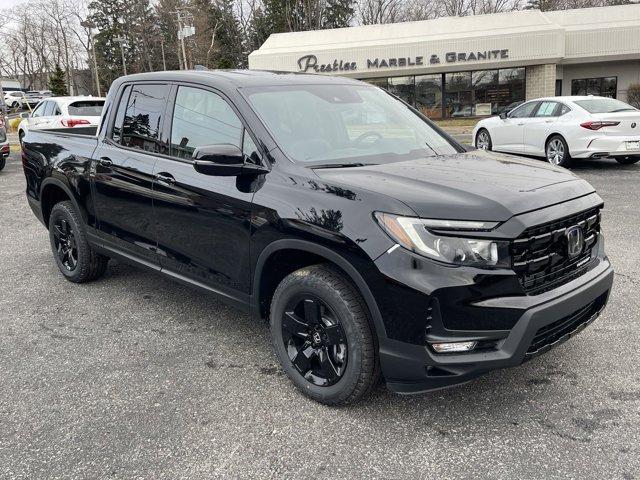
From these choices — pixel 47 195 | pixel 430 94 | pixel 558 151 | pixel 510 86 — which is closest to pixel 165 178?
pixel 47 195

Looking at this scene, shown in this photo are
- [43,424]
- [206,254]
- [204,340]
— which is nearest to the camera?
[43,424]

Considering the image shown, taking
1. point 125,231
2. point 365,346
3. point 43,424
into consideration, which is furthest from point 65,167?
point 365,346

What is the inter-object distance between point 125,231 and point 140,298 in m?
0.81

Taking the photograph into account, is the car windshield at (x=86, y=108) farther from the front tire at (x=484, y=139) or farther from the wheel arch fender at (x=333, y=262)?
the wheel arch fender at (x=333, y=262)

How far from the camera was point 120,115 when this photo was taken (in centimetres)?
452

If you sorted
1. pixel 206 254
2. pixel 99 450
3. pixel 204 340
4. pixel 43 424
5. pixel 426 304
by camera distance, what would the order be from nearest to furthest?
pixel 426 304 < pixel 99 450 < pixel 43 424 < pixel 206 254 < pixel 204 340

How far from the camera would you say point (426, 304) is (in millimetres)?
2549

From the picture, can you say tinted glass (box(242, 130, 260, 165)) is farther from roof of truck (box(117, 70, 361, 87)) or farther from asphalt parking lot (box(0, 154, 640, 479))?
asphalt parking lot (box(0, 154, 640, 479))

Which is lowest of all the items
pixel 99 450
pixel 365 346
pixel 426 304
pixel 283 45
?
pixel 99 450

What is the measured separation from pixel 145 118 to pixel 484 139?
11458 mm

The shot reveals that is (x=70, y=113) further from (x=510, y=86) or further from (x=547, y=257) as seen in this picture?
(x=510, y=86)

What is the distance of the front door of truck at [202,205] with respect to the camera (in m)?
3.38

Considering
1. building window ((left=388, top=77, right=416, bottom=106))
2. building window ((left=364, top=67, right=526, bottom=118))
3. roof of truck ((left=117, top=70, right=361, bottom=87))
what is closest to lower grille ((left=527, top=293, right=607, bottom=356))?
roof of truck ((left=117, top=70, right=361, bottom=87))

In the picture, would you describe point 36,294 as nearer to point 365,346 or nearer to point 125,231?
point 125,231
